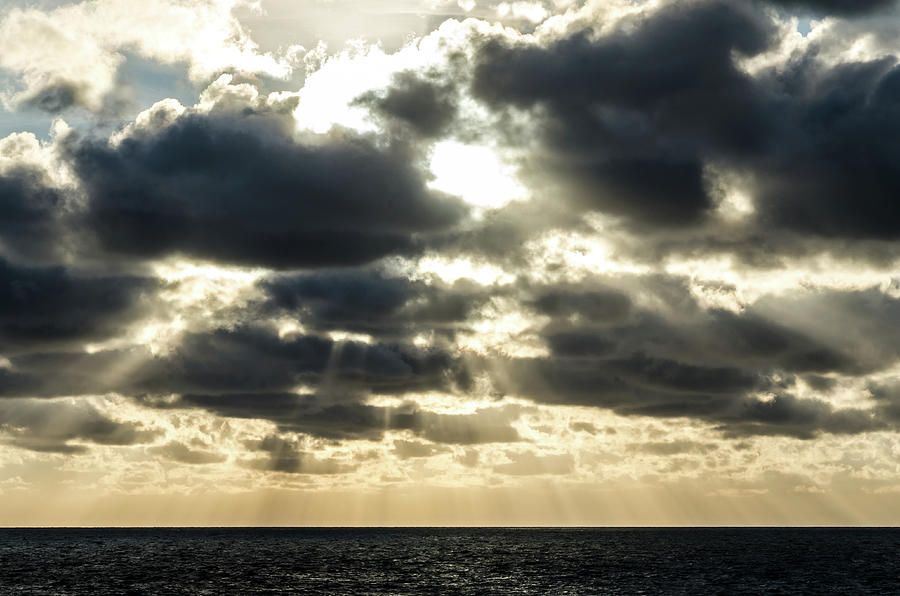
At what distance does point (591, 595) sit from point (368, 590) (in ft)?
99.4

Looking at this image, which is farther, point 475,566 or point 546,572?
point 475,566

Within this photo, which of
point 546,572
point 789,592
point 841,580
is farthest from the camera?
point 546,572

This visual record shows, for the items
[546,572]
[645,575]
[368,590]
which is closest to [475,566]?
[546,572]

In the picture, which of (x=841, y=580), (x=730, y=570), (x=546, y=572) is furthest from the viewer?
(x=730, y=570)

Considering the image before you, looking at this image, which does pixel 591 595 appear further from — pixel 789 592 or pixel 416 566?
pixel 416 566

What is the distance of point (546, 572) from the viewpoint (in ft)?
566

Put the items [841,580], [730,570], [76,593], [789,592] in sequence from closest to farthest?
[76,593], [789,592], [841,580], [730,570]

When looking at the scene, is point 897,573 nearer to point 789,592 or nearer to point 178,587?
point 789,592

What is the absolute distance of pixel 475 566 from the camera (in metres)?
192

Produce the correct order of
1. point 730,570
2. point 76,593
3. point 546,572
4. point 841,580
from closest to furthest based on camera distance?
point 76,593 → point 841,580 → point 546,572 → point 730,570

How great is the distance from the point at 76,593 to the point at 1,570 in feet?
202

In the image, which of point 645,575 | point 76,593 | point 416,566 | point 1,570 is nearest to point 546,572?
point 645,575

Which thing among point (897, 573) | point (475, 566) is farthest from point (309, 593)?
point (897, 573)

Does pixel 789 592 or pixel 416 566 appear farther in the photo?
pixel 416 566
